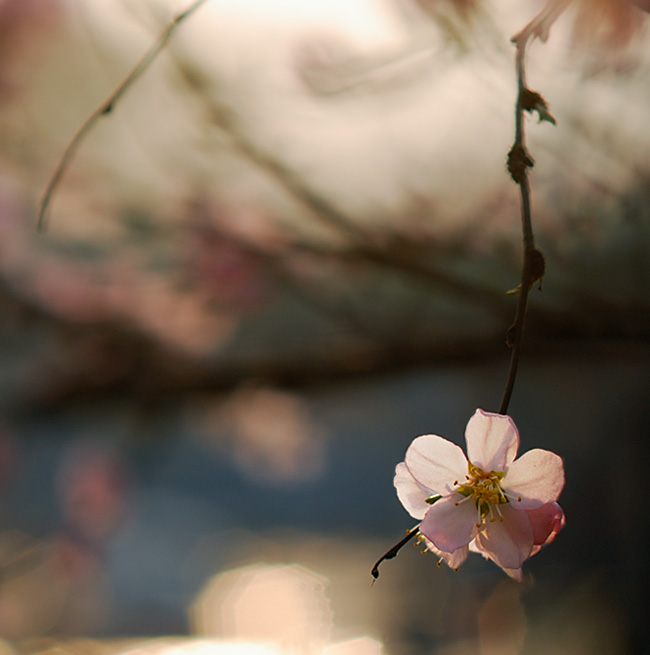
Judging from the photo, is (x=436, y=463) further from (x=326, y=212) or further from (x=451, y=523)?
(x=326, y=212)

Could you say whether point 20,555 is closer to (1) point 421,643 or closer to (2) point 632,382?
(1) point 421,643

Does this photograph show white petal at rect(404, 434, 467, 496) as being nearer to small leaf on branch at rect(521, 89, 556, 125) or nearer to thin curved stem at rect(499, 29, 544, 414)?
thin curved stem at rect(499, 29, 544, 414)

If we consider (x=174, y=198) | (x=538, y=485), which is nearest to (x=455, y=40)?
(x=538, y=485)

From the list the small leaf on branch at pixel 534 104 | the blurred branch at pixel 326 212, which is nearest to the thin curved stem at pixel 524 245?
the small leaf on branch at pixel 534 104

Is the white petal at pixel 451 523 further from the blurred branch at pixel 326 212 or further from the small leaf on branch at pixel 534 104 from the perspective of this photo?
the blurred branch at pixel 326 212

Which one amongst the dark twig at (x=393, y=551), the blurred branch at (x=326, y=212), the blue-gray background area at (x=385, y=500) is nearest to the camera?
the dark twig at (x=393, y=551)

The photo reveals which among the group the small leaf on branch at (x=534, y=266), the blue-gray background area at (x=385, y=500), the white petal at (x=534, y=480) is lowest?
the white petal at (x=534, y=480)

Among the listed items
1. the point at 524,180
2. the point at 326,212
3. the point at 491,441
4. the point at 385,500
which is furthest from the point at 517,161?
the point at 385,500

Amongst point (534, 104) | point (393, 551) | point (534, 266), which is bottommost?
point (393, 551)
